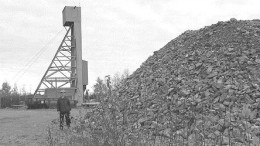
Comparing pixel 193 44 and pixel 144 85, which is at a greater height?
pixel 193 44

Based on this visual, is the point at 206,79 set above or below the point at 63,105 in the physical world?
above

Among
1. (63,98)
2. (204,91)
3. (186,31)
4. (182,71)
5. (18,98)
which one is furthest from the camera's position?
(18,98)

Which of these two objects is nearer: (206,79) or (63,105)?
(206,79)

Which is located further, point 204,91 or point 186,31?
point 186,31

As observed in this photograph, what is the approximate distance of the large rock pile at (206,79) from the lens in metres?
9.98

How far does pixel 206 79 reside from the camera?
11.6 m

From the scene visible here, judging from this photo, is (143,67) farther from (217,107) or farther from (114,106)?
(114,106)

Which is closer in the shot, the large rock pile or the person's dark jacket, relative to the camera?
the large rock pile

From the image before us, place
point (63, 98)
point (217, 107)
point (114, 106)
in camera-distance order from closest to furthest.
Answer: point (114, 106)
point (217, 107)
point (63, 98)

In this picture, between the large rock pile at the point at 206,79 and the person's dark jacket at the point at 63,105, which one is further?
the person's dark jacket at the point at 63,105

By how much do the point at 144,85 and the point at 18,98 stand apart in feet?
115

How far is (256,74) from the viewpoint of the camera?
37.1ft

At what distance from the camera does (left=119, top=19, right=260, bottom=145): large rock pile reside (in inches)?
393

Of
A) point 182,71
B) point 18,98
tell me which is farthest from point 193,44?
point 18,98
